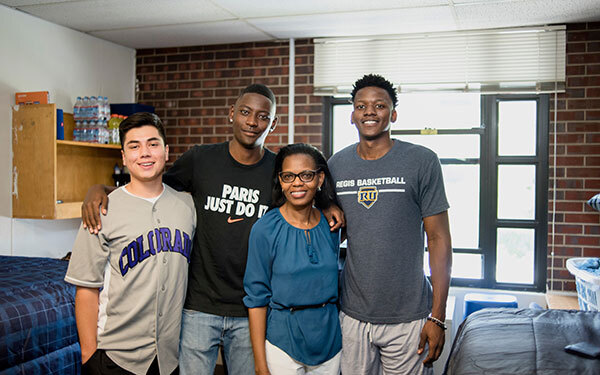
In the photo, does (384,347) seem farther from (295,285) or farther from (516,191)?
(516,191)

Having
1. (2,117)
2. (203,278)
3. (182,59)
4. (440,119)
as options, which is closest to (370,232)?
(203,278)

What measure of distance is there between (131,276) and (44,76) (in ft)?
8.58

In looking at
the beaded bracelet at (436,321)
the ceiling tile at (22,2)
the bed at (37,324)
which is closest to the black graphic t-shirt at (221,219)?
the beaded bracelet at (436,321)

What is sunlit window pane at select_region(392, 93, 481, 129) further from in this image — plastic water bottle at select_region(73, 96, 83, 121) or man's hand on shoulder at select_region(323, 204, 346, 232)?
plastic water bottle at select_region(73, 96, 83, 121)

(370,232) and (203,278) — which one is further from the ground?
(370,232)

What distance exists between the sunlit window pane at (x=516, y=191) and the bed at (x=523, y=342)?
1.59 m

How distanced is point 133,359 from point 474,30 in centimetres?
320

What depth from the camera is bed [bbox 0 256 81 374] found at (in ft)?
7.20

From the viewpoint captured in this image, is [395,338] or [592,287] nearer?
[395,338]

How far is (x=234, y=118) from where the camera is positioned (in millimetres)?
1932

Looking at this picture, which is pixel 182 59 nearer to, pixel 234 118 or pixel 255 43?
pixel 255 43

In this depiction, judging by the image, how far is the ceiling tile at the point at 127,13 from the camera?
319 centimetres

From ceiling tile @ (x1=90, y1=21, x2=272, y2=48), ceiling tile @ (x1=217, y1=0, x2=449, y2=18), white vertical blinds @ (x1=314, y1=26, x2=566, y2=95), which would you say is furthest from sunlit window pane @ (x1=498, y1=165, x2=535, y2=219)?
ceiling tile @ (x1=90, y1=21, x2=272, y2=48)

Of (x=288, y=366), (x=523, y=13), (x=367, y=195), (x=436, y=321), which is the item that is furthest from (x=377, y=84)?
(x=523, y=13)
